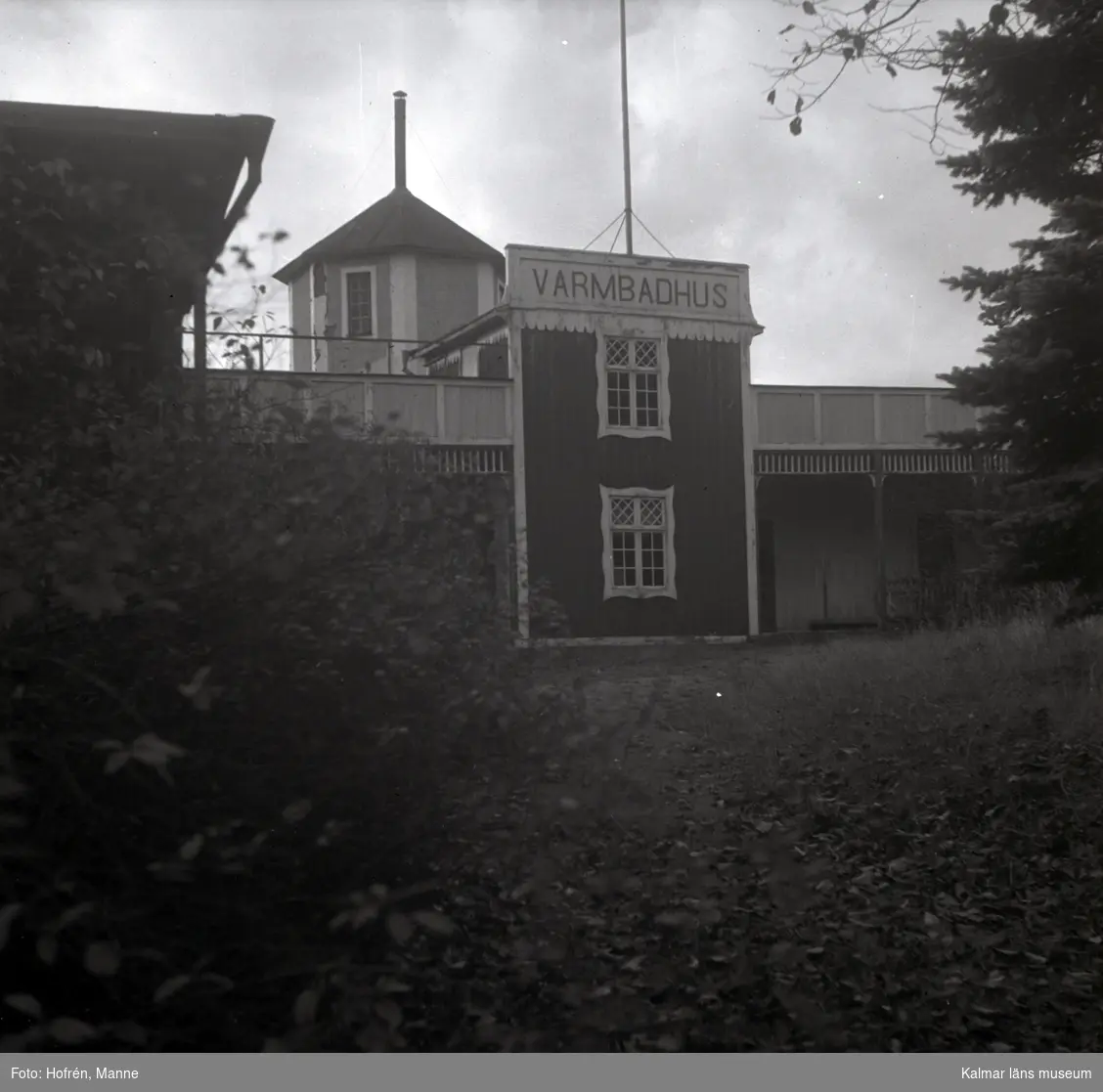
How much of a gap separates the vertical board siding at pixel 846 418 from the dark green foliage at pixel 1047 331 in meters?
11.6

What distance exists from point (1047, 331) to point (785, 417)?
39.8ft

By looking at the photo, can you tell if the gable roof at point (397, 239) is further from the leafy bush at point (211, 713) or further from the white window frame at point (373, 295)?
the leafy bush at point (211, 713)

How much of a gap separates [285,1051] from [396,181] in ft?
105

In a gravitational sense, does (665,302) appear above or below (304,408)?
above

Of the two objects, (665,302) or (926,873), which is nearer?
(926,873)

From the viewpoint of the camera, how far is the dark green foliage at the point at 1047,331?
11.4 metres

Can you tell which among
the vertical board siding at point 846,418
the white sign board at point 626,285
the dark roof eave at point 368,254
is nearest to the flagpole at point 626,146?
the white sign board at point 626,285

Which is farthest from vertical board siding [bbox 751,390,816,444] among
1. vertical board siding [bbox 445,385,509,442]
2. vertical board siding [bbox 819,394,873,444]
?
vertical board siding [bbox 445,385,509,442]

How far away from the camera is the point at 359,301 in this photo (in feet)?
104

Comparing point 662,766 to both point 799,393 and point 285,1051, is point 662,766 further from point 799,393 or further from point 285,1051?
point 799,393

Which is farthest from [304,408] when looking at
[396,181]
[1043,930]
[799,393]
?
[396,181]

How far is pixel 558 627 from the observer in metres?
6.01

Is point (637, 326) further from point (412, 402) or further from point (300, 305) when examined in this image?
point (300, 305)

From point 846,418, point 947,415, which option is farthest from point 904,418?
point 846,418
